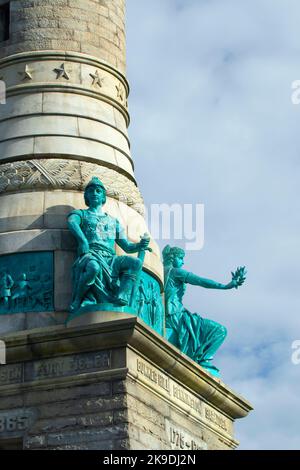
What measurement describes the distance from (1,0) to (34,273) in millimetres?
6340

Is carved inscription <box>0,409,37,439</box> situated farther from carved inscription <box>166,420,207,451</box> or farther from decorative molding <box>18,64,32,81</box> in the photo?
decorative molding <box>18,64,32,81</box>

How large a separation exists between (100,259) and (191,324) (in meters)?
2.92

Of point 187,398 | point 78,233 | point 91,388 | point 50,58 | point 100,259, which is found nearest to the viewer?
point 91,388

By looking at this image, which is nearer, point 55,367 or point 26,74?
point 55,367

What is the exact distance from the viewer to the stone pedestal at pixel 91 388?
18.0 meters

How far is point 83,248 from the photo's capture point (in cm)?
1959

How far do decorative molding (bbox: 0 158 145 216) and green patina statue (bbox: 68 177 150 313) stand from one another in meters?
0.78

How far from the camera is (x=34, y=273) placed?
19906mm

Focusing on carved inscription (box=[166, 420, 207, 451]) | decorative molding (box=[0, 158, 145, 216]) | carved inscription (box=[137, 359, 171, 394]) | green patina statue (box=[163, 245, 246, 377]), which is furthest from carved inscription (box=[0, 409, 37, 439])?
decorative molding (box=[0, 158, 145, 216])

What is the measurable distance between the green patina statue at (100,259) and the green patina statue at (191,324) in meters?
2.07

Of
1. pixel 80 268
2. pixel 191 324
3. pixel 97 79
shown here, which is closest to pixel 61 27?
pixel 97 79

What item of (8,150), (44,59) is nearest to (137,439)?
(8,150)

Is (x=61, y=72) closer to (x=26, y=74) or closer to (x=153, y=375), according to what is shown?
(x=26, y=74)
